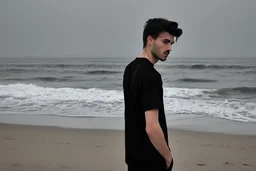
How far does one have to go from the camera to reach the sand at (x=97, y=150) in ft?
15.9

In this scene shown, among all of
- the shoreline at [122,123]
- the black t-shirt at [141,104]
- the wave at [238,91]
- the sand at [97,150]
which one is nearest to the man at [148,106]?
the black t-shirt at [141,104]

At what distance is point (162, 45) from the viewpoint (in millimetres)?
1809

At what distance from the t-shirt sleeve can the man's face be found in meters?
0.22

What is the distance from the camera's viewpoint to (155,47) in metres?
1.81

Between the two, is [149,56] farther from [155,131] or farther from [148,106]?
[155,131]

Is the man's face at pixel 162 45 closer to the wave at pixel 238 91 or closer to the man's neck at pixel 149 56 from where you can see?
the man's neck at pixel 149 56

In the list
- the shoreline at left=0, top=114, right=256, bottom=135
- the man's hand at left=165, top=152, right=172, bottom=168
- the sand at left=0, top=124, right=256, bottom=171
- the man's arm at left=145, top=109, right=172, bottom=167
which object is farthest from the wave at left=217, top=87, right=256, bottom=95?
the man's arm at left=145, top=109, right=172, bottom=167

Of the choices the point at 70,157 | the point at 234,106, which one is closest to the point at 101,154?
the point at 70,157

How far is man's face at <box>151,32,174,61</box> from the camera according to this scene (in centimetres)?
181

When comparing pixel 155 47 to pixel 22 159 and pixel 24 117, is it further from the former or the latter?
pixel 24 117

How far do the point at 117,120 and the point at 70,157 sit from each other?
3.73 m

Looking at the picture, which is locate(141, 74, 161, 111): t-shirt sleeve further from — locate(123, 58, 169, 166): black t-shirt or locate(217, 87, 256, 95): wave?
locate(217, 87, 256, 95): wave

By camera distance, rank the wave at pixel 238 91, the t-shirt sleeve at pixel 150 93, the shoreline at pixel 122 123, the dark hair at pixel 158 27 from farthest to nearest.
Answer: the wave at pixel 238 91, the shoreline at pixel 122 123, the dark hair at pixel 158 27, the t-shirt sleeve at pixel 150 93

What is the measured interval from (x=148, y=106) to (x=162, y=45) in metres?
0.38
